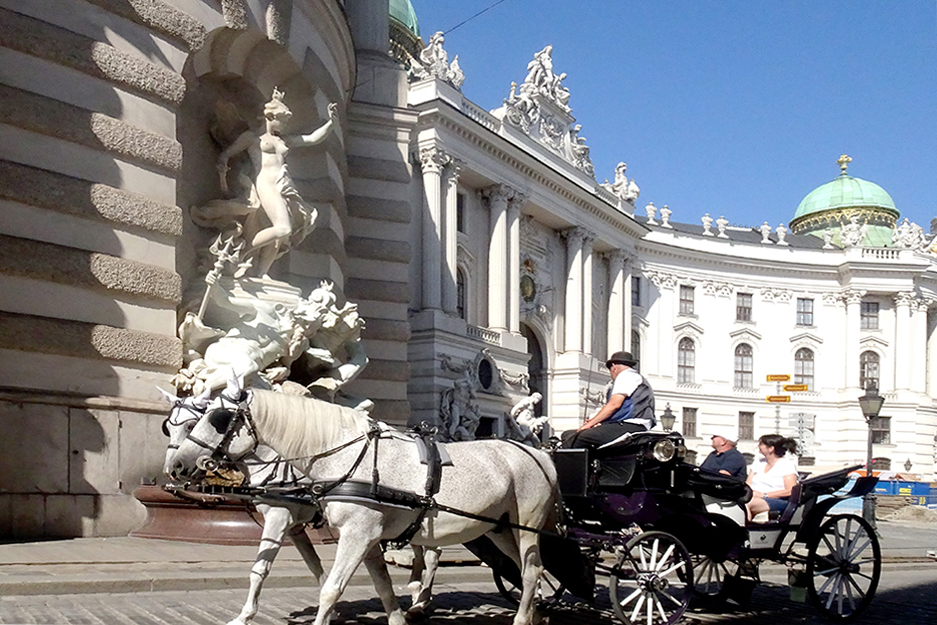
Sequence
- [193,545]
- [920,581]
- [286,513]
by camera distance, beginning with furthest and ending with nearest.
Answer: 1. [920,581]
2. [193,545]
3. [286,513]

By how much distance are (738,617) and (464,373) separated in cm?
3122

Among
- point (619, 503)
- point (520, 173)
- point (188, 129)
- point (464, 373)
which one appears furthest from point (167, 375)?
point (520, 173)

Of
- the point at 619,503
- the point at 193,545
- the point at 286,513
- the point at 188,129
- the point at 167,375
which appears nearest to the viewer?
the point at 286,513

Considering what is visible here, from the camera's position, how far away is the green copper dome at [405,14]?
47562 millimetres

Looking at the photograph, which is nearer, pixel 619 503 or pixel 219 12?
pixel 619 503

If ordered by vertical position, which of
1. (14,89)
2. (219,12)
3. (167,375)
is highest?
(219,12)

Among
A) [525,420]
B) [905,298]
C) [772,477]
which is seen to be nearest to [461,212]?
[525,420]

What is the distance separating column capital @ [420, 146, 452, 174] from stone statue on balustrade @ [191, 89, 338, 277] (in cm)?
2619

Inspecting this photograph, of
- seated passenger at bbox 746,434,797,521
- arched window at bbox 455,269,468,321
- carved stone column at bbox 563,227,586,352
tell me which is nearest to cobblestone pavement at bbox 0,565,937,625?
seated passenger at bbox 746,434,797,521

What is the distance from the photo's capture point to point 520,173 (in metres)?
46.1

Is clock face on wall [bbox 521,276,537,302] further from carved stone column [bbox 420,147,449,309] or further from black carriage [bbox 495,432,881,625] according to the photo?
black carriage [bbox 495,432,881,625]

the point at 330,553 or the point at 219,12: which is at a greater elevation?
the point at 219,12

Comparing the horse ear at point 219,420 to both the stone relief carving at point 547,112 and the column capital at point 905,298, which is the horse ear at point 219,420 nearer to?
the stone relief carving at point 547,112

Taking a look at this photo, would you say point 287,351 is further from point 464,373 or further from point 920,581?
point 464,373
